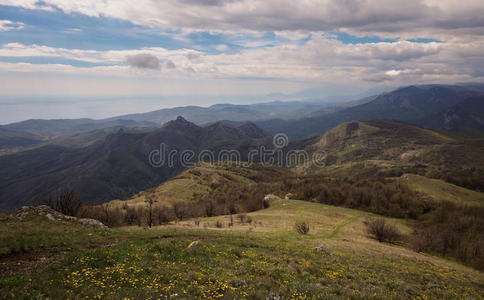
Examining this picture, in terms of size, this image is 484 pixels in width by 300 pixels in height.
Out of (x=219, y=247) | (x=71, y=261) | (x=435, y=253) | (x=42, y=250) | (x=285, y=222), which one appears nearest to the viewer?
(x=71, y=261)

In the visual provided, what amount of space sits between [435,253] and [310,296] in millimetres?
54133

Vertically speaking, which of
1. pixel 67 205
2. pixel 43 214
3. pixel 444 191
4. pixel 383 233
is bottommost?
pixel 444 191

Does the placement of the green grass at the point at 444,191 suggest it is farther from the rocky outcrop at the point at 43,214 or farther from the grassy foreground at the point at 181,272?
the rocky outcrop at the point at 43,214

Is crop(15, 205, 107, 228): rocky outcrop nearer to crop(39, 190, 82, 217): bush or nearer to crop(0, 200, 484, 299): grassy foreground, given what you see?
crop(0, 200, 484, 299): grassy foreground

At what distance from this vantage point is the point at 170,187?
599 feet

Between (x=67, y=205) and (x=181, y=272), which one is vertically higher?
(x=181, y=272)

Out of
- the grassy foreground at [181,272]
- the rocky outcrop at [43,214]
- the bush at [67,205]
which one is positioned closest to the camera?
the grassy foreground at [181,272]

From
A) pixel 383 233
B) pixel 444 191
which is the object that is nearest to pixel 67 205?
pixel 383 233

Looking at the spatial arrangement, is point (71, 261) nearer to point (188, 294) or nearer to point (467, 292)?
point (188, 294)

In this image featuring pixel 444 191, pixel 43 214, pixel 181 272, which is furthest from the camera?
pixel 444 191

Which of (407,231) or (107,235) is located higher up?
(107,235)

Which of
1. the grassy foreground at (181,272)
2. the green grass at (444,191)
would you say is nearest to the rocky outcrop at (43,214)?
the grassy foreground at (181,272)

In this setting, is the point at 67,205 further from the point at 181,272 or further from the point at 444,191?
the point at 444,191

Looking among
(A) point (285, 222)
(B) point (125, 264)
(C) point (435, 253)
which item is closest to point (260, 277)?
(B) point (125, 264)
